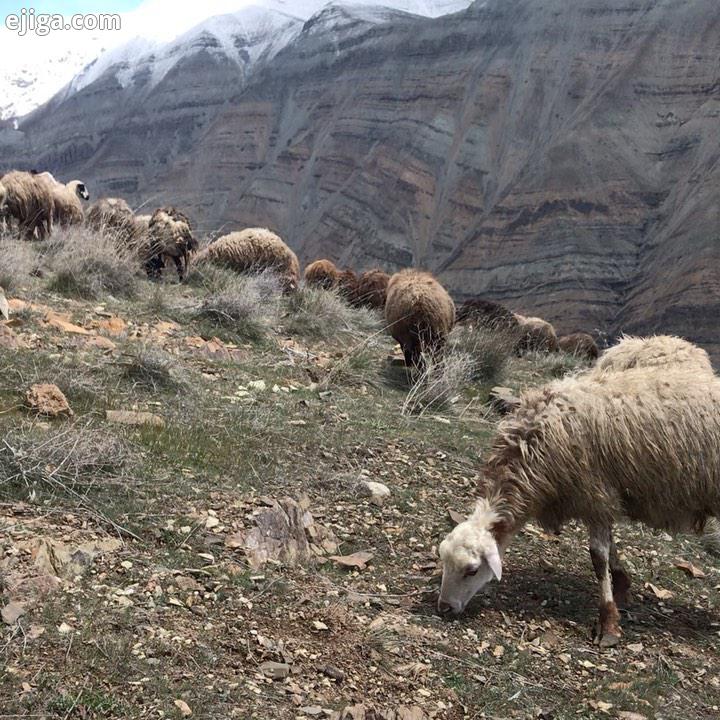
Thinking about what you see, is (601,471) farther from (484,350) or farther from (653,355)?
(484,350)

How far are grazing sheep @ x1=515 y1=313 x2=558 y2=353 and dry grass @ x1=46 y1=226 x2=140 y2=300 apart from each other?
24.6 ft

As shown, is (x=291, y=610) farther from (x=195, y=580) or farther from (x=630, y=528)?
(x=630, y=528)

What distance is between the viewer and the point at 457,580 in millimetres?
5238

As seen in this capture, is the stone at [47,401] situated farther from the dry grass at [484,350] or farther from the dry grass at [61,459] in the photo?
the dry grass at [484,350]

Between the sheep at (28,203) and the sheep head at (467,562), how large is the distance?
1082 cm

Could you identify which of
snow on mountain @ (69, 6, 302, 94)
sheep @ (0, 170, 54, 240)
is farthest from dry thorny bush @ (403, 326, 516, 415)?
snow on mountain @ (69, 6, 302, 94)

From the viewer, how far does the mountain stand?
44.5m

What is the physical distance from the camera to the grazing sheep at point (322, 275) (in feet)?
57.5

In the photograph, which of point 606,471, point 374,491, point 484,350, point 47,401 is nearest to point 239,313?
point 484,350

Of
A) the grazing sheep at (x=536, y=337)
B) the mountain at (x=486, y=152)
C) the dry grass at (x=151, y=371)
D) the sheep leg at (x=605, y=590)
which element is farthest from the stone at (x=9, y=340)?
the mountain at (x=486, y=152)

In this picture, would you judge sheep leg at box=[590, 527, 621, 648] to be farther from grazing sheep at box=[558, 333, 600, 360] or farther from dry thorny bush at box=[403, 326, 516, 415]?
grazing sheep at box=[558, 333, 600, 360]

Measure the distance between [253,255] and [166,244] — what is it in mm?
1413

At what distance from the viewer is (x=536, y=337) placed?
1828 centimetres

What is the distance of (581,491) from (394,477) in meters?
1.85
